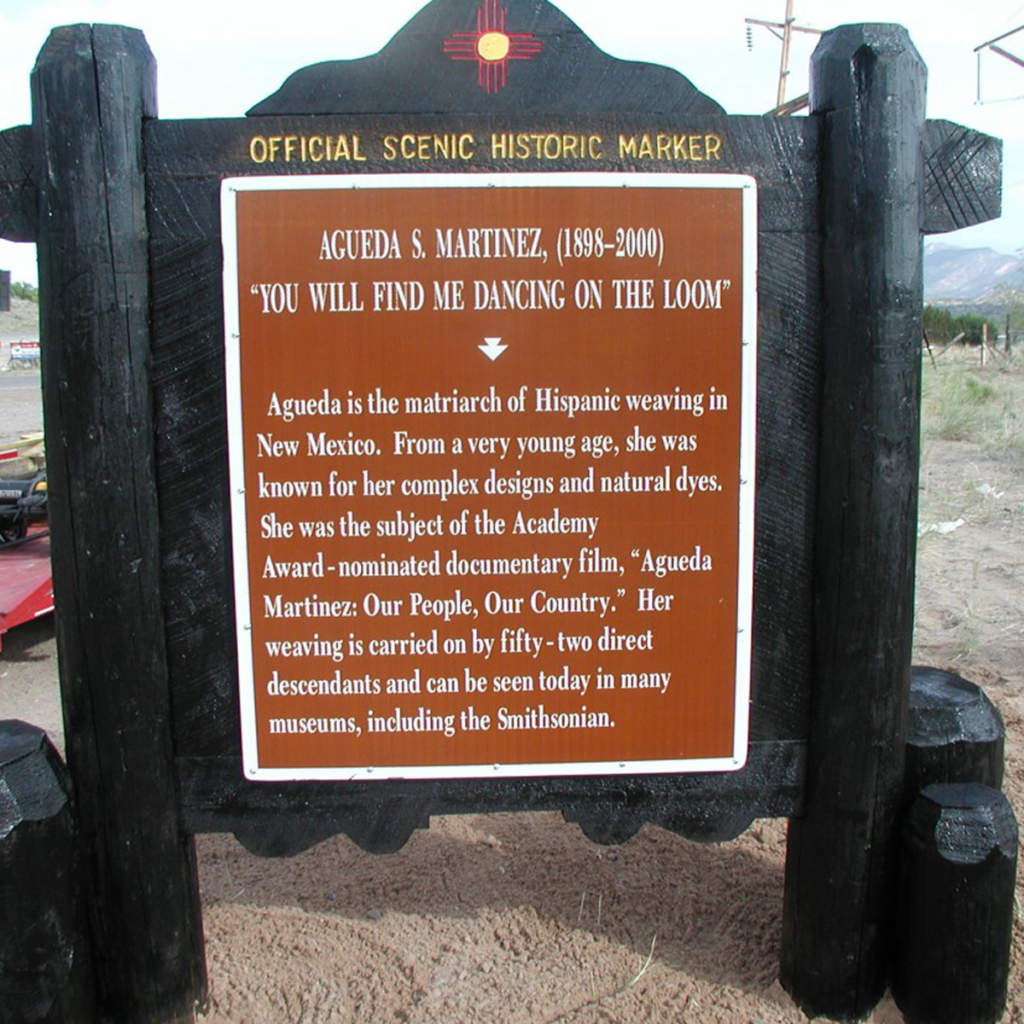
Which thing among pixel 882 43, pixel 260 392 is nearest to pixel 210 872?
pixel 260 392

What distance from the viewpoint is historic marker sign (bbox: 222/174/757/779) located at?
2.03 m

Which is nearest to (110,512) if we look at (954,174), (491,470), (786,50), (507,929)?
(491,470)

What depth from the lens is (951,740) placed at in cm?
239

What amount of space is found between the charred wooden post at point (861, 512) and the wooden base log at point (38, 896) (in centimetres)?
158

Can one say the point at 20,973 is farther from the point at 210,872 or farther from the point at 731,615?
the point at 731,615

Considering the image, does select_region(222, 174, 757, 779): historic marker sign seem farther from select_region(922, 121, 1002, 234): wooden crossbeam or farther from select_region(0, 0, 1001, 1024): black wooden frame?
select_region(922, 121, 1002, 234): wooden crossbeam

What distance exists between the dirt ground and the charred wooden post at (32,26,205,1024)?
390 millimetres

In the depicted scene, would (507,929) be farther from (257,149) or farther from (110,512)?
(257,149)

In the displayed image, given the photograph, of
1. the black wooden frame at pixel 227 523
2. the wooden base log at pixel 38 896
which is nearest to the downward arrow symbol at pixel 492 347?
the black wooden frame at pixel 227 523

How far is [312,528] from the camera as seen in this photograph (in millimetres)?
2100

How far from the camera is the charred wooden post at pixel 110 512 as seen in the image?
1964mm

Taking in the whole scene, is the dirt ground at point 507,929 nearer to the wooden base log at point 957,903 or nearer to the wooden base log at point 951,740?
the wooden base log at point 957,903

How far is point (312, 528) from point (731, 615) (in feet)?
2.94

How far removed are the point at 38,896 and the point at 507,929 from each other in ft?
4.02
